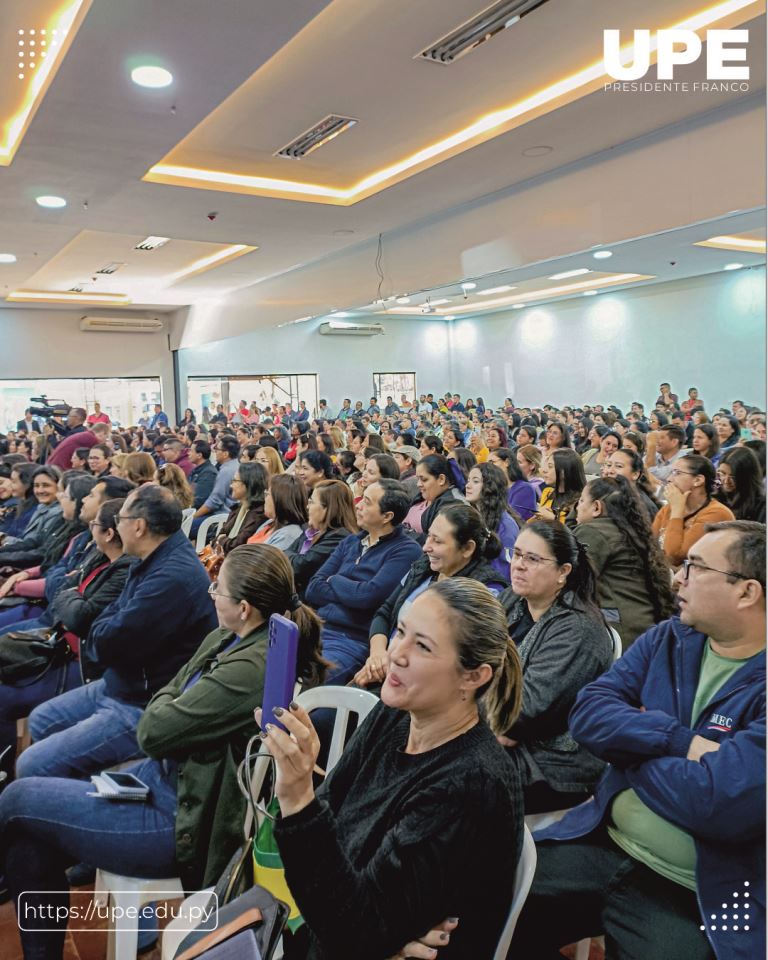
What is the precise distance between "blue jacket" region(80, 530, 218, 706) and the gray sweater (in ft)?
3.73

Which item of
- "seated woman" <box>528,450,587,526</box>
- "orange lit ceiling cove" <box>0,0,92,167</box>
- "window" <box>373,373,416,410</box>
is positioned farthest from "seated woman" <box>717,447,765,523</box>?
"window" <box>373,373,416,410</box>

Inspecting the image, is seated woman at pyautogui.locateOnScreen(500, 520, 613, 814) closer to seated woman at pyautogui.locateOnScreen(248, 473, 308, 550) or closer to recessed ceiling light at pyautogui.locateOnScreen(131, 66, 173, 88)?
seated woman at pyautogui.locateOnScreen(248, 473, 308, 550)

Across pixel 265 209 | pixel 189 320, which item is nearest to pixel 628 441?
pixel 265 209

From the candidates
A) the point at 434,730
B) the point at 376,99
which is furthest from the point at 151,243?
the point at 434,730

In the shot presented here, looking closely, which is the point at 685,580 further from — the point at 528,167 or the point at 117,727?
the point at 528,167

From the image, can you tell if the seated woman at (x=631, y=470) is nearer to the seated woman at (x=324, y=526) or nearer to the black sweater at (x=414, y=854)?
the seated woman at (x=324, y=526)

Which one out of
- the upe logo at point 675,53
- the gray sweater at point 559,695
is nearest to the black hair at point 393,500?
the gray sweater at point 559,695

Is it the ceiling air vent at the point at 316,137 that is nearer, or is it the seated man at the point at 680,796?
the seated man at the point at 680,796

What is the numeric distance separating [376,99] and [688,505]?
2949 millimetres

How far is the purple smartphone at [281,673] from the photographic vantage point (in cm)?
102

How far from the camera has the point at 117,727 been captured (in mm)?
2188

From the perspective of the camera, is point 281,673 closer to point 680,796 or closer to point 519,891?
point 519,891

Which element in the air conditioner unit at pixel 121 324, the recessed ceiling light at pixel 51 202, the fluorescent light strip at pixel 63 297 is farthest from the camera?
the air conditioner unit at pixel 121 324

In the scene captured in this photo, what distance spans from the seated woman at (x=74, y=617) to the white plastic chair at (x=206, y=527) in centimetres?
201
